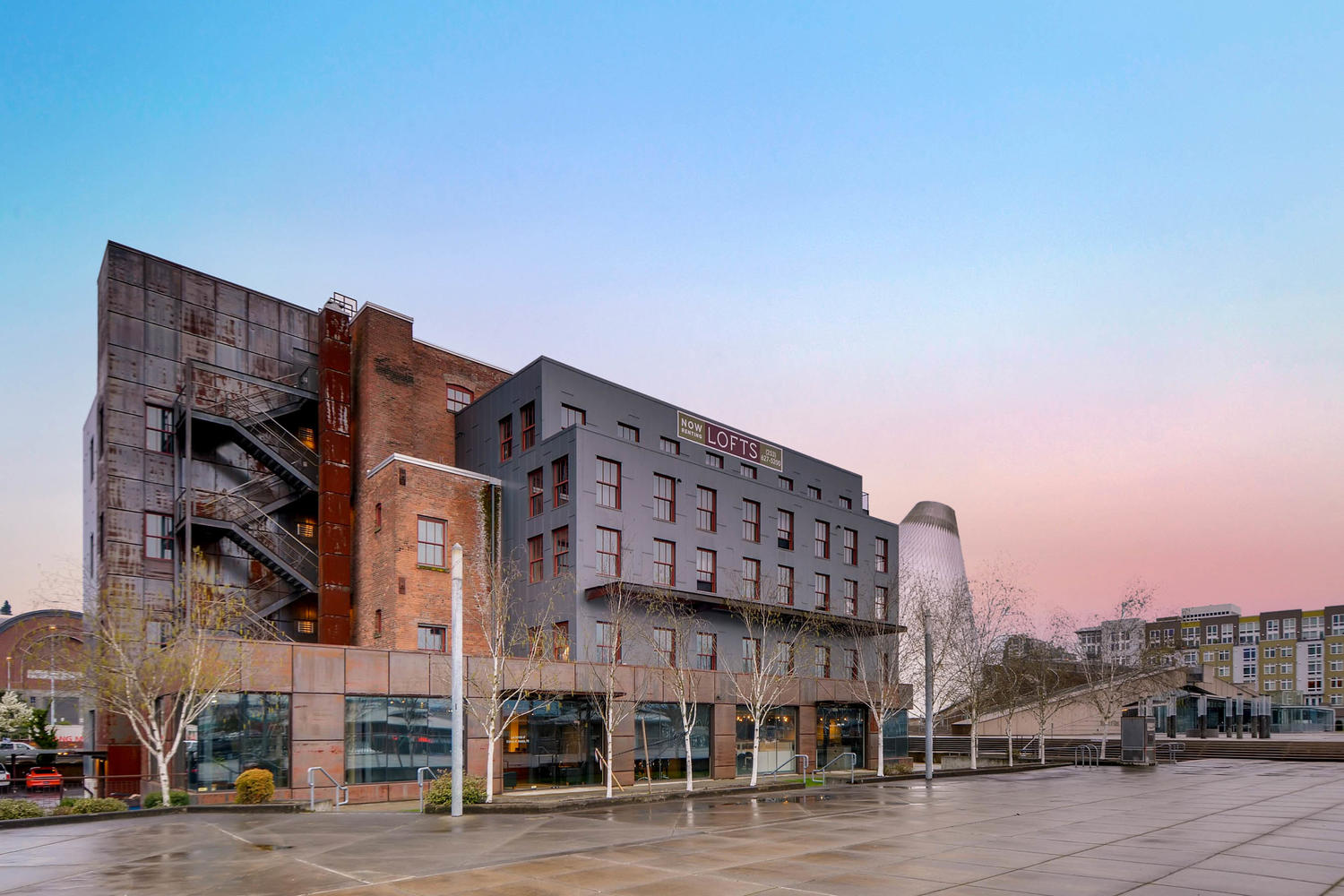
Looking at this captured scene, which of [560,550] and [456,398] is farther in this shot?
[456,398]

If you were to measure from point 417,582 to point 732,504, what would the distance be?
17.1 metres

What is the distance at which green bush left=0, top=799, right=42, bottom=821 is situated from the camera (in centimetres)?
2266

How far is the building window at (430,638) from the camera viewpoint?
41.8 meters

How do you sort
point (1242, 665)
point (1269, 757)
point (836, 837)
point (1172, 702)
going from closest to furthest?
point (836, 837) → point (1269, 757) → point (1172, 702) → point (1242, 665)

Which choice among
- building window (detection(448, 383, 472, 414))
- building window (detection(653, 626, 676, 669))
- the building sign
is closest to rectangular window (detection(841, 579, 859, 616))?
the building sign

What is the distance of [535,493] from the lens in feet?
147

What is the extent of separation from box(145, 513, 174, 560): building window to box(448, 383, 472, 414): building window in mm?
14842

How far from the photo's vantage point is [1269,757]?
56344 millimetres

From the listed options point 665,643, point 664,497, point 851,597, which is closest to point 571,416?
point 664,497

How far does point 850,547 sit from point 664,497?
17.6 m

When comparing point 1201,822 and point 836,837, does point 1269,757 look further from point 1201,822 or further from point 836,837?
point 836,837

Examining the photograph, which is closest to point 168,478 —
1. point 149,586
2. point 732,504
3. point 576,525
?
point 149,586

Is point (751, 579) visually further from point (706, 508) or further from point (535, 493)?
point (535, 493)

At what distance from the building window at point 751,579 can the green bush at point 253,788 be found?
26.7 m
